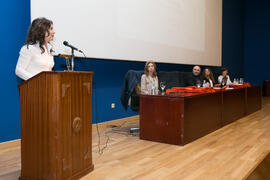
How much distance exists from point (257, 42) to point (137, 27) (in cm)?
727

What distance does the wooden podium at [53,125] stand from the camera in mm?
1772

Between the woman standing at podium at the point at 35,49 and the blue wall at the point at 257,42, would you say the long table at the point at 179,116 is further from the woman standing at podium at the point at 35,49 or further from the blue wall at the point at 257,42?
the blue wall at the point at 257,42

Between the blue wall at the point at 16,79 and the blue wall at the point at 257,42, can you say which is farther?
the blue wall at the point at 257,42

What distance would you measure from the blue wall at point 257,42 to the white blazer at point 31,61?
9496mm

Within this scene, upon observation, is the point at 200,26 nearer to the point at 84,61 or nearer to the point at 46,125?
the point at 84,61

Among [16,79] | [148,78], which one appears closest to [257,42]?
[148,78]

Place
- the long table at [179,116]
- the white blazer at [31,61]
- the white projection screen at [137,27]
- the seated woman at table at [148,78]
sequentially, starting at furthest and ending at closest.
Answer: the seated woman at table at [148,78] → the white projection screen at [137,27] → the long table at [179,116] → the white blazer at [31,61]

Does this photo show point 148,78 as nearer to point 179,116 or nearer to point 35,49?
point 179,116

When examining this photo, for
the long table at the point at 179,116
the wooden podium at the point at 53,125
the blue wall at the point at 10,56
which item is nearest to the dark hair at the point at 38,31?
the wooden podium at the point at 53,125

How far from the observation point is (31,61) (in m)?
2.09

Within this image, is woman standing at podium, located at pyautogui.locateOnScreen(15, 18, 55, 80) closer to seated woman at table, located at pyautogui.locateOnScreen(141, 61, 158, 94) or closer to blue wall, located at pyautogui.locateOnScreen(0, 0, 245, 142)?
blue wall, located at pyautogui.locateOnScreen(0, 0, 245, 142)

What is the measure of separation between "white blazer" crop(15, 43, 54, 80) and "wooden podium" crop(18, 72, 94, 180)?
16cm

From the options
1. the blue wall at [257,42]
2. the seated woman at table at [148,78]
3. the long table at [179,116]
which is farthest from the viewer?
the blue wall at [257,42]

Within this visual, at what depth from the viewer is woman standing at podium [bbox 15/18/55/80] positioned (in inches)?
79.8
